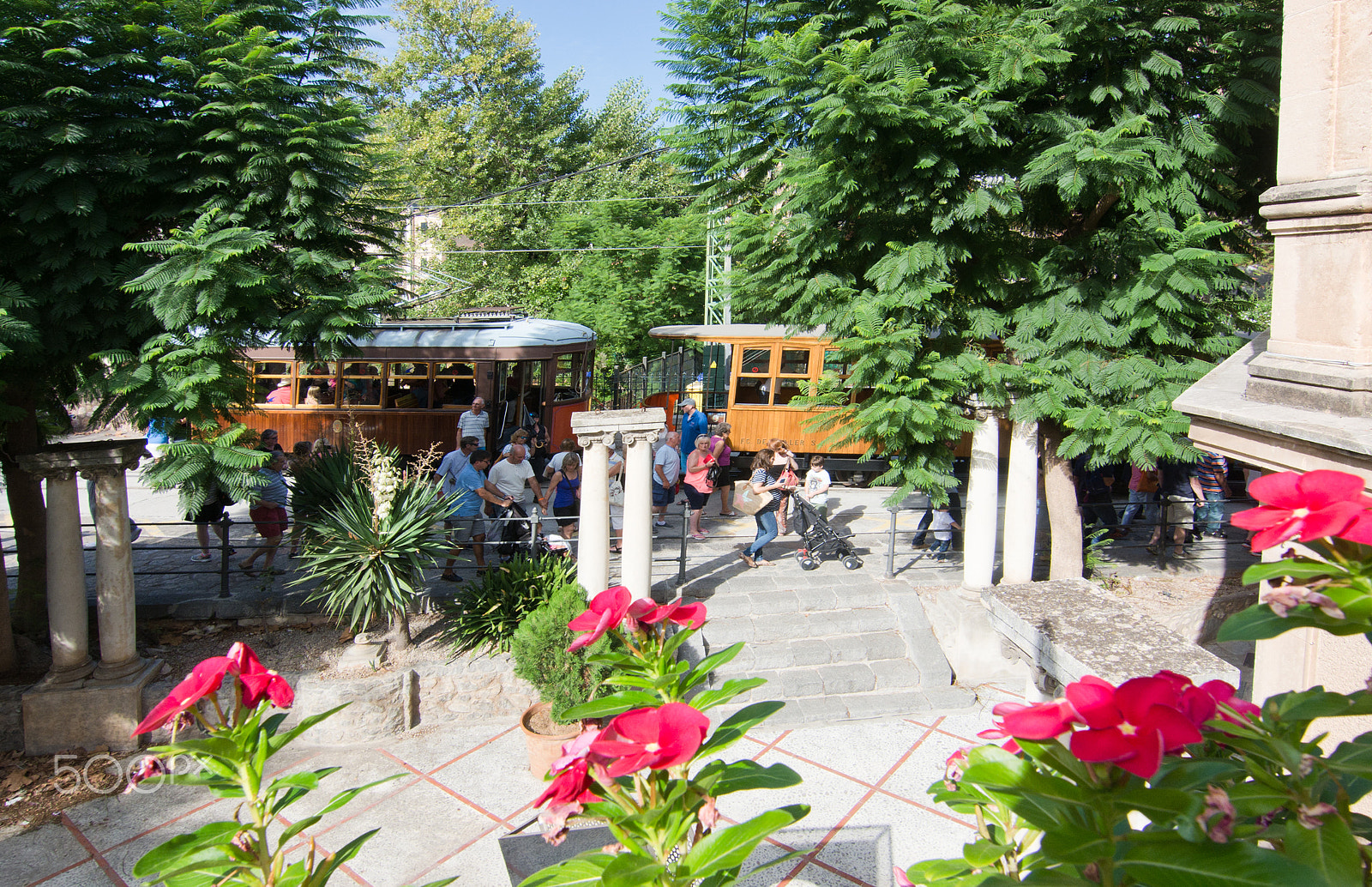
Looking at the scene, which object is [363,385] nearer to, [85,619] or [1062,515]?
[85,619]

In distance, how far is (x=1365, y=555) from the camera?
4.52 ft

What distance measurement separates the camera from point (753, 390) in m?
15.1

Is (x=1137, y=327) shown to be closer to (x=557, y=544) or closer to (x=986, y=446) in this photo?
(x=986, y=446)

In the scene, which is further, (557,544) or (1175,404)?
(557,544)

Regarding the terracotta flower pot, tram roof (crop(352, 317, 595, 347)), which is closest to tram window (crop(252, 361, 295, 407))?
tram roof (crop(352, 317, 595, 347))

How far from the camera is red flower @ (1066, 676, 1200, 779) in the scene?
1211 mm

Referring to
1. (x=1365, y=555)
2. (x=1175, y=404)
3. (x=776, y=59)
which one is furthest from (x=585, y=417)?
(x=1365, y=555)

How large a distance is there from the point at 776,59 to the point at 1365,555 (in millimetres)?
7097

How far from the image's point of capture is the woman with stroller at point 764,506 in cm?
980

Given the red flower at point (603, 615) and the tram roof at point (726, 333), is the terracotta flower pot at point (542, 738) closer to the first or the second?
the red flower at point (603, 615)

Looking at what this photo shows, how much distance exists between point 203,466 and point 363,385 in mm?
9044

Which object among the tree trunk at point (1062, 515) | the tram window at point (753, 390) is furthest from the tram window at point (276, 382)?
the tree trunk at point (1062, 515)

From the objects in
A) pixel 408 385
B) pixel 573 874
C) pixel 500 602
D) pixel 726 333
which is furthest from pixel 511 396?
pixel 573 874

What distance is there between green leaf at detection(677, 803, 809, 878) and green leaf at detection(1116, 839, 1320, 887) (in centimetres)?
57
